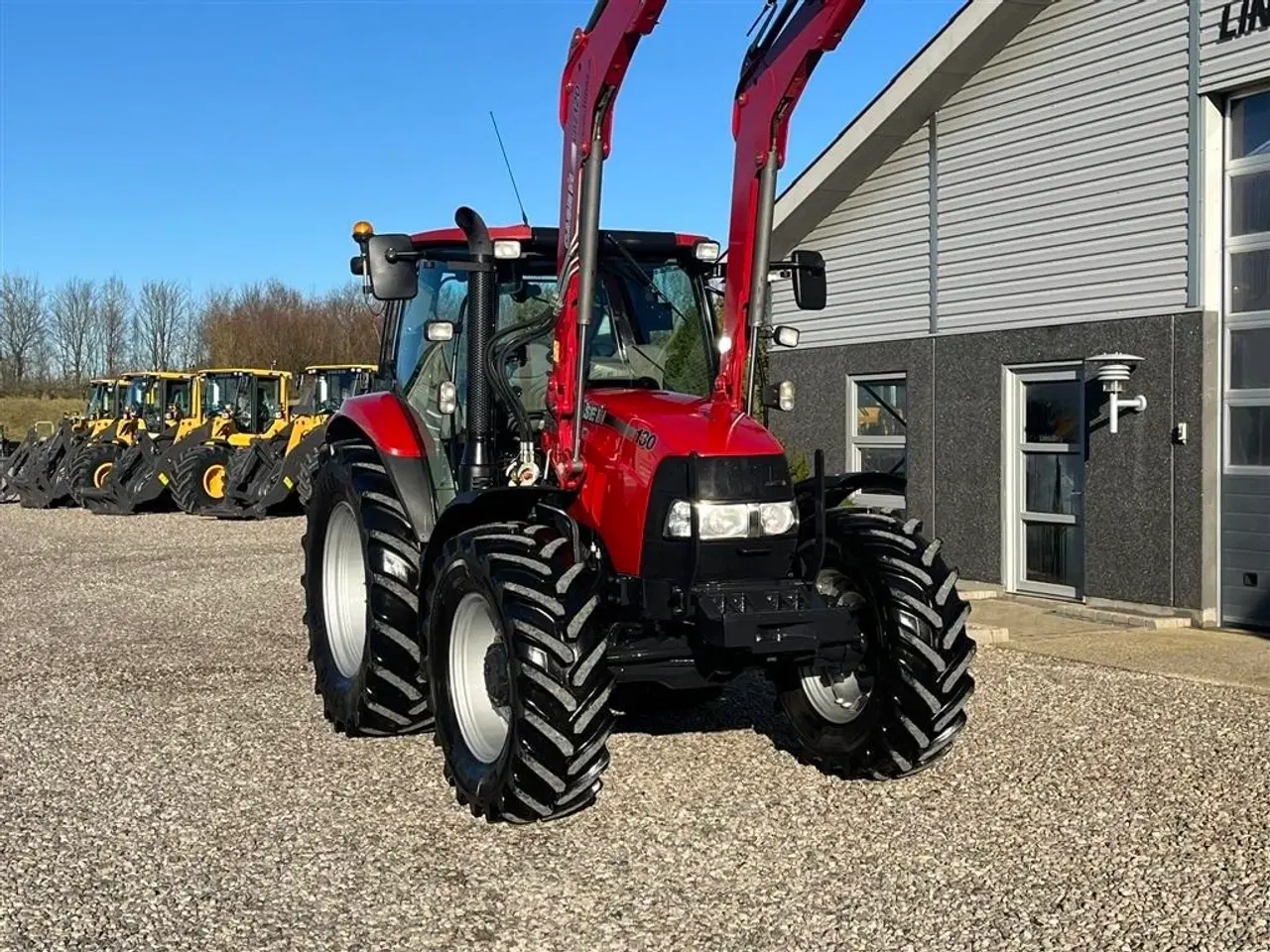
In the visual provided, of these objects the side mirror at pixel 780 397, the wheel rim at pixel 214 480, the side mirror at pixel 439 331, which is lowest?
the wheel rim at pixel 214 480

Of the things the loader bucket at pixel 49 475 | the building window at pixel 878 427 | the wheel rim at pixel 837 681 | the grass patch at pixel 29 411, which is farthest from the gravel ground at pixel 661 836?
the grass patch at pixel 29 411

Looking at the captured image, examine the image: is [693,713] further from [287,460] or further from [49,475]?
[49,475]

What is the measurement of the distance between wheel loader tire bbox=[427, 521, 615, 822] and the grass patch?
49.7 meters

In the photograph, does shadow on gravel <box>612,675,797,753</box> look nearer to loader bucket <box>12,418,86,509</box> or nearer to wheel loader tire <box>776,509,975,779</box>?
wheel loader tire <box>776,509,975,779</box>

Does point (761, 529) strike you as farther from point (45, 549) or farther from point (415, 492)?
point (45, 549)

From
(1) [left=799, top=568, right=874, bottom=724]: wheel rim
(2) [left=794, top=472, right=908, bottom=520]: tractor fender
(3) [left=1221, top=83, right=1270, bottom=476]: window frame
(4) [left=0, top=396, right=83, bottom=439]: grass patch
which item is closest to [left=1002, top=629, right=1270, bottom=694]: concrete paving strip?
(3) [left=1221, top=83, right=1270, bottom=476]: window frame

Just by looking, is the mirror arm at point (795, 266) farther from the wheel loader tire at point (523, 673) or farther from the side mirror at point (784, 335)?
the wheel loader tire at point (523, 673)

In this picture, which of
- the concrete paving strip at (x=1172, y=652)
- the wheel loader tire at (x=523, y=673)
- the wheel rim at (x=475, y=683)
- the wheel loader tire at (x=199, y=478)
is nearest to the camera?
the wheel loader tire at (x=523, y=673)

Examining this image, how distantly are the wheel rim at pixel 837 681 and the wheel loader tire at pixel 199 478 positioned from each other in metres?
17.9

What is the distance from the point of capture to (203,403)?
25.3 meters

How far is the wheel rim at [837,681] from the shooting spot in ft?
18.8

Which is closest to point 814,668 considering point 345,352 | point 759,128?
point 759,128

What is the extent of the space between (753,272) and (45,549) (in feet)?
45.9

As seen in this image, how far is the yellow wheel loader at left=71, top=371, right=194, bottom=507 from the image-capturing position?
24.4m
